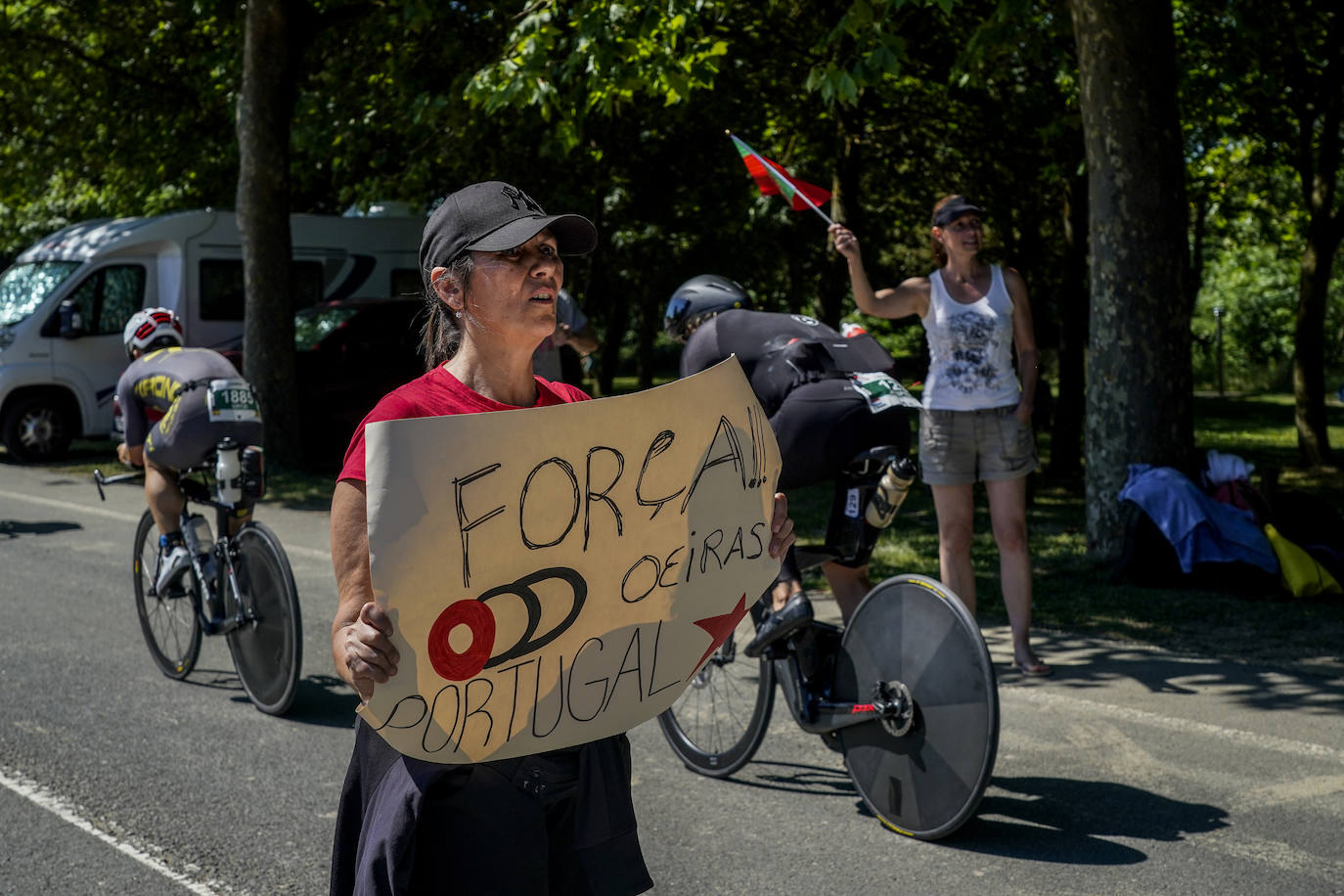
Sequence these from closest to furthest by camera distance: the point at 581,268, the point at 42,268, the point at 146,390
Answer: the point at 146,390
the point at 42,268
the point at 581,268

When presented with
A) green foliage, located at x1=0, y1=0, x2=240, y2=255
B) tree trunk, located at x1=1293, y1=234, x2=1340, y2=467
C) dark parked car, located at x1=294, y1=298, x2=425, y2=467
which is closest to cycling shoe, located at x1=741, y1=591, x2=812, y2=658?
tree trunk, located at x1=1293, y1=234, x2=1340, y2=467

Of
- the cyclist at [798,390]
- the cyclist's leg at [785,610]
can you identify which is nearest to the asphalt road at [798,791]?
the cyclist's leg at [785,610]

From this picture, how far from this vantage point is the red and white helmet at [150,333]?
258 inches

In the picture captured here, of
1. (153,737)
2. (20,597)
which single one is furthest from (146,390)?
(20,597)

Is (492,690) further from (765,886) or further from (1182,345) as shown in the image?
(1182,345)

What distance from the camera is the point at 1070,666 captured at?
6.55 metres

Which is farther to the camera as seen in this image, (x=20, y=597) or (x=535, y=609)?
(x=20, y=597)

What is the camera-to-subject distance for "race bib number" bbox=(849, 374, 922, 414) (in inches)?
176

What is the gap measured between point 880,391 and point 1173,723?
2.10 meters

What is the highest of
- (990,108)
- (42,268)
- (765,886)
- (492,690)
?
(990,108)

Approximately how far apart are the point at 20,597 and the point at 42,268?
11.0m

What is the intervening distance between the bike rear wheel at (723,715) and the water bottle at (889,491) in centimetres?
61

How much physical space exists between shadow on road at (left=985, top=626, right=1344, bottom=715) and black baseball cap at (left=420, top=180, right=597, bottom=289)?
4.46 meters

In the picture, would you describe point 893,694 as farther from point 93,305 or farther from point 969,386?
point 93,305
